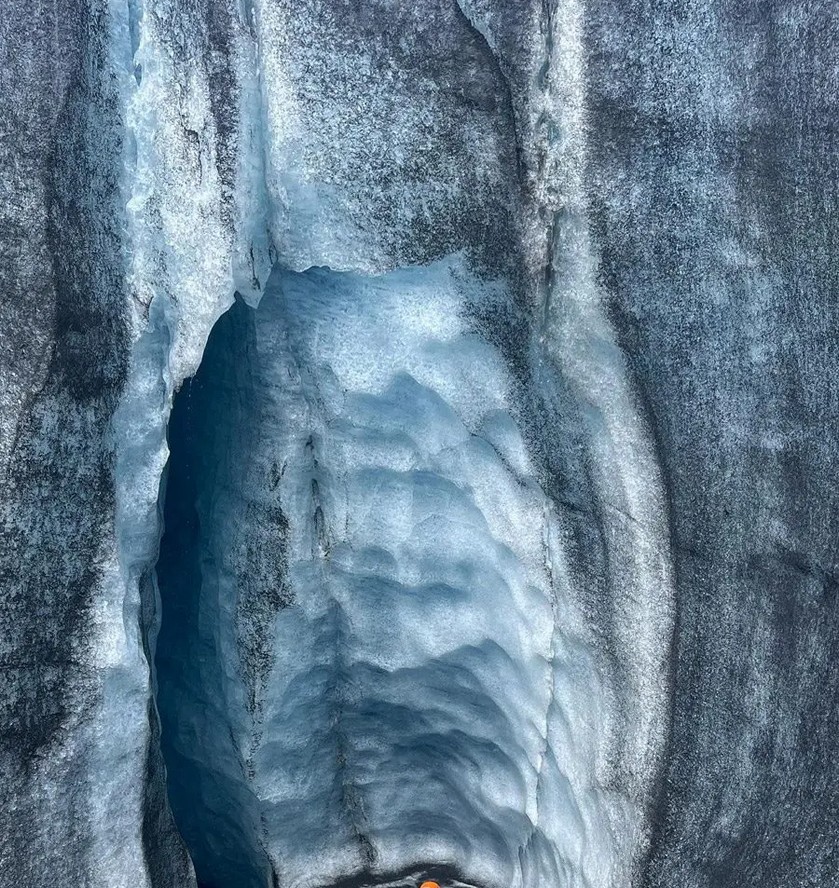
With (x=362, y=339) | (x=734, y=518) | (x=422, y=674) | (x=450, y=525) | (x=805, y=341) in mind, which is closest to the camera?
(x=805, y=341)

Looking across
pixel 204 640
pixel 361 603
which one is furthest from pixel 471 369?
pixel 204 640

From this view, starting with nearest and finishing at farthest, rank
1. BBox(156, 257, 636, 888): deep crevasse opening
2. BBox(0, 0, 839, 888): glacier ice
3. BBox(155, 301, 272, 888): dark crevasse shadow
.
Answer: BBox(0, 0, 839, 888): glacier ice < BBox(156, 257, 636, 888): deep crevasse opening < BBox(155, 301, 272, 888): dark crevasse shadow

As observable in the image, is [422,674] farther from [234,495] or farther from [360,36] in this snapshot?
[360,36]

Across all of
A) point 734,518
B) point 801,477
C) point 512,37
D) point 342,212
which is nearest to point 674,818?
point 734,518

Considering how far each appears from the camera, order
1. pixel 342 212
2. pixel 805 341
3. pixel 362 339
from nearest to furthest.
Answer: pixel 805 341 < pixel 342 212 < pixel 362 339

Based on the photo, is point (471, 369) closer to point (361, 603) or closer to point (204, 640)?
point (361, 603)
